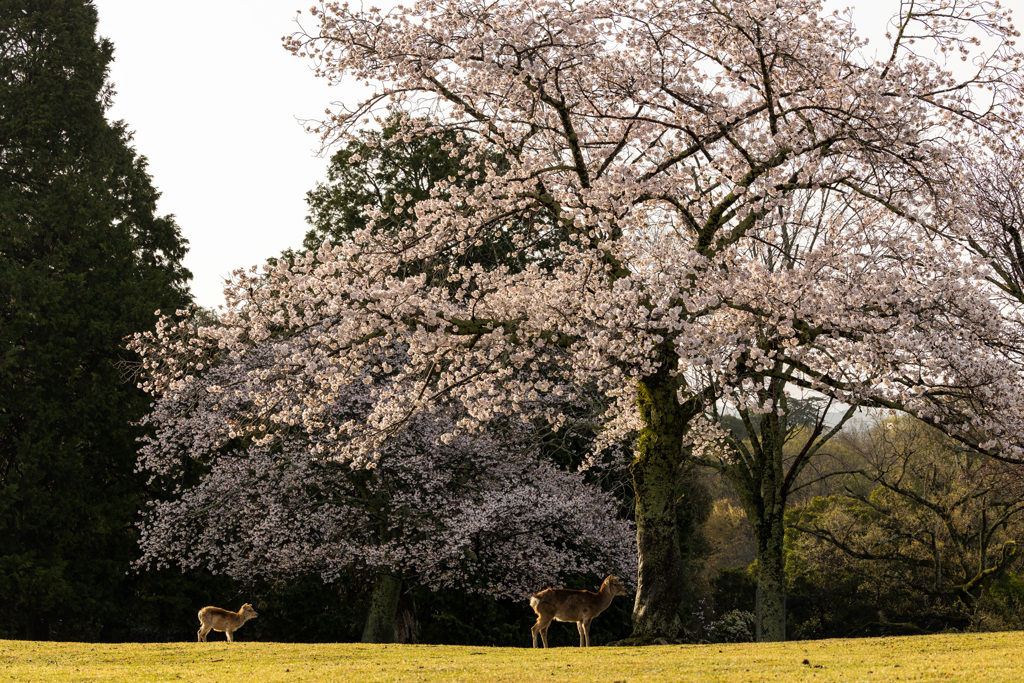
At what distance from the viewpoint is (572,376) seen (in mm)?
16578

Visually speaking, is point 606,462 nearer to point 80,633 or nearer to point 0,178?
point 80,633

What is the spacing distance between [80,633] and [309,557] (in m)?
8.43

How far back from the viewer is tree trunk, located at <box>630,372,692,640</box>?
1334 cm

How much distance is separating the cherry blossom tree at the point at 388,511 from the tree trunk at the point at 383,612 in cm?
3

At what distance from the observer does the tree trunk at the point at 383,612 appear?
19750mm

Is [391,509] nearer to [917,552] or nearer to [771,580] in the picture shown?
[771,580]

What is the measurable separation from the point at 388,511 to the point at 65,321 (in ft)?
34.1

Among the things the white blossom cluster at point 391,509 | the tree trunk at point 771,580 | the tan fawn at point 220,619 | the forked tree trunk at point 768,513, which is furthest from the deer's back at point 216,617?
the tree trunk at point 771,580

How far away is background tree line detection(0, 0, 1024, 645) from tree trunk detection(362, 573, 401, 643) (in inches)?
42.5

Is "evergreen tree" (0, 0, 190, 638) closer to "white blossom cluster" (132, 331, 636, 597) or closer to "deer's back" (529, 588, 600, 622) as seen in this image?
"white blossom cluster" (132, 331, 636, 597)

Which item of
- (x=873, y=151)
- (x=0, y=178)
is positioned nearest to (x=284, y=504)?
(x=0, y=178)

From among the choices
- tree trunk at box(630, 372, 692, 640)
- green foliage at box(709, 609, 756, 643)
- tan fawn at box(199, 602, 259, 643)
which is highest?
tree trunk at box(630, 372, 692, 640)

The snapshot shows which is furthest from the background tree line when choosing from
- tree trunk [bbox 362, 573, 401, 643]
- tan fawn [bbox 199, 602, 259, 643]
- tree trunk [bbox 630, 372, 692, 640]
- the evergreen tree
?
tree trunk [bbox 630, 372, 692, 640]

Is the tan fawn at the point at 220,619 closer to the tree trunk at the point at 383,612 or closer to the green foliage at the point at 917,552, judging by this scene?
the tree trunk at the point at 383,612
